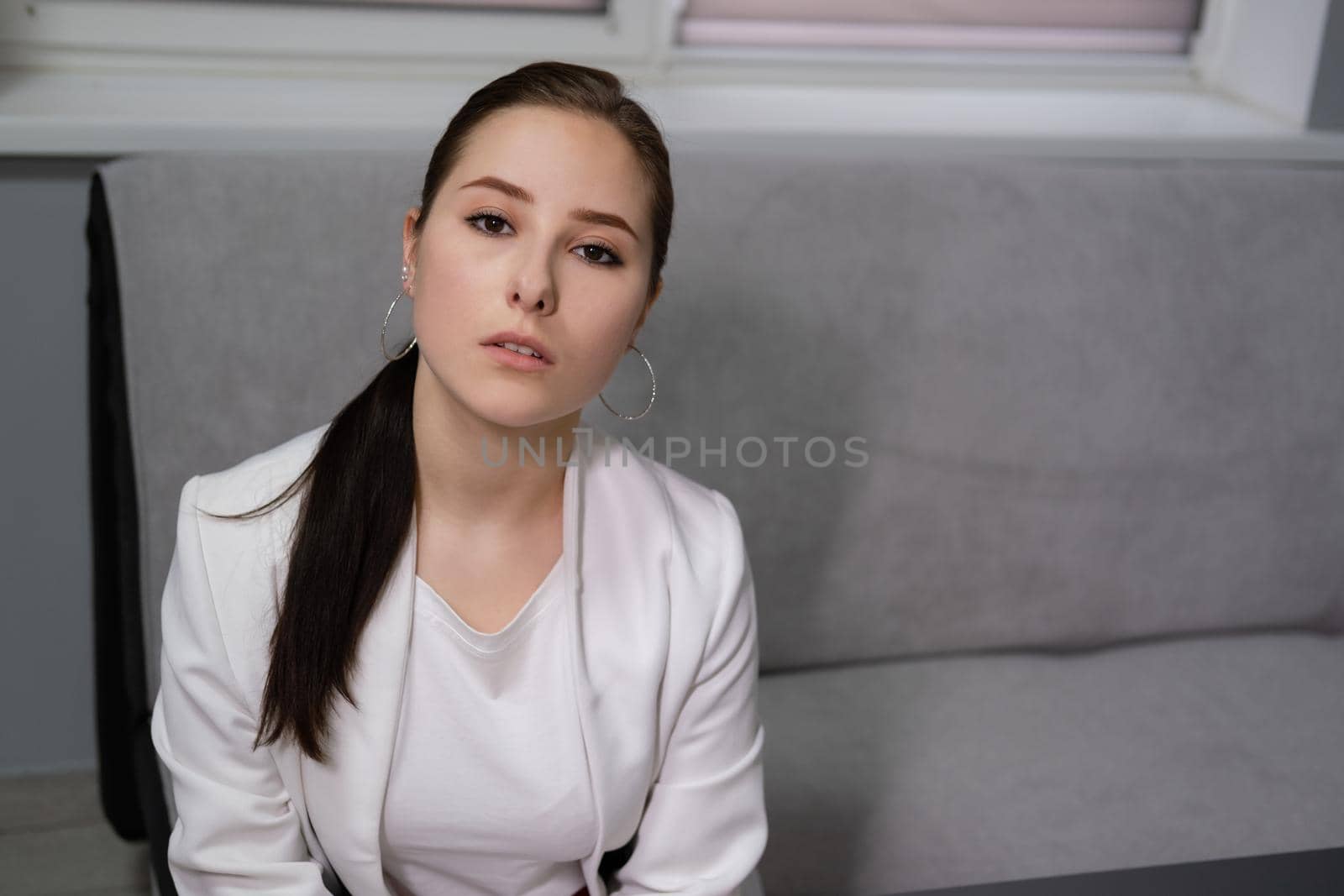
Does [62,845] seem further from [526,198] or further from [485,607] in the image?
[526,198]

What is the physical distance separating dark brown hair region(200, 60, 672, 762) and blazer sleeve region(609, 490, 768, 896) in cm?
28

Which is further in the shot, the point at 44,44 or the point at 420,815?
the point at 44,44

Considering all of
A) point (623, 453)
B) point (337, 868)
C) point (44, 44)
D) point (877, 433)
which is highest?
point (44, 44)

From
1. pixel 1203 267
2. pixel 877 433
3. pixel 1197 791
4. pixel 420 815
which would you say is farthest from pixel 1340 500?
pixel 420 815

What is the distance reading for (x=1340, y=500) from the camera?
75.4 inches

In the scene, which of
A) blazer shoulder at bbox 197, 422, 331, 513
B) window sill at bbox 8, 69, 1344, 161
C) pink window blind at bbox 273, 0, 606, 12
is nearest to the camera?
blazer shoulder at bbox 197, 422, 331, 513

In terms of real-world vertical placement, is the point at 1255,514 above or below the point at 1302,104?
below

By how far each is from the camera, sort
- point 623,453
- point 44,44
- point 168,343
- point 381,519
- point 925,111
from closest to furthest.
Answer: point 381,519 < point 623,453 < point 168,343 < point 44,44 < point 925,111

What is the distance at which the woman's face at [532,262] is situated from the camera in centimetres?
95

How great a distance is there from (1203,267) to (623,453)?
1.03m

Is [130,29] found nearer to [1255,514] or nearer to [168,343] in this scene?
[168,343]

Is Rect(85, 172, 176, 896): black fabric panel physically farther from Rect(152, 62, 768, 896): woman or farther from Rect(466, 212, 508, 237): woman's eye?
Rect(466, 212, 508, 237): woman's eye

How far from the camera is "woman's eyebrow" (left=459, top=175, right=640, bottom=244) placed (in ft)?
3.18

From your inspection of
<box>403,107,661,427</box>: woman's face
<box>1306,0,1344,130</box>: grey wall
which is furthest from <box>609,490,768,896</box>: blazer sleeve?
<box>1306,0,1344,130</box>: grey wall
